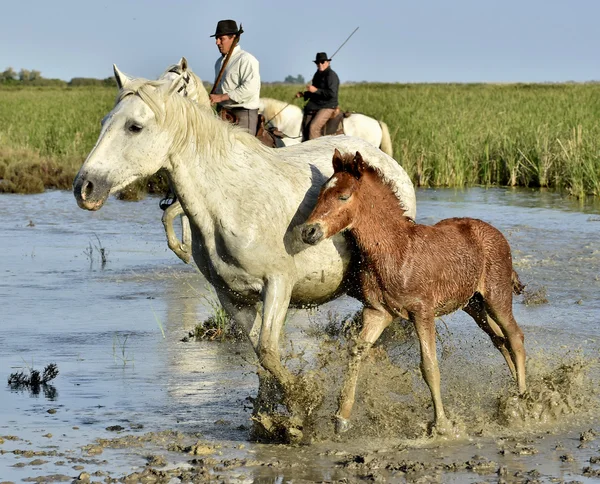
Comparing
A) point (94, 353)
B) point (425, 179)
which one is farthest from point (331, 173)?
point (425, 179)

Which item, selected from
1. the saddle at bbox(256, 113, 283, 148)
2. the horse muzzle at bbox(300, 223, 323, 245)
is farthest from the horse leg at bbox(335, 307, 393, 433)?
the saddle at bbox(256, 113, 283, 148)

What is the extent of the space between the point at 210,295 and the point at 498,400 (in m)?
4.80

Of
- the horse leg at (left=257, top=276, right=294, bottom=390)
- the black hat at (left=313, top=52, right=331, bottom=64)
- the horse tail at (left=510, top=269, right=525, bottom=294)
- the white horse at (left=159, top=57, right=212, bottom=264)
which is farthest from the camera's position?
the black hat at (left=313, top=52, right=331, bottom=64)

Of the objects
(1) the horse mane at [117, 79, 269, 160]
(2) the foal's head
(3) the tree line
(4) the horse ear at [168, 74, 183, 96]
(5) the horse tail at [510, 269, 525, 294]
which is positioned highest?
(3) the tree line

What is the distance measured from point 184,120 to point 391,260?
4.60 ft

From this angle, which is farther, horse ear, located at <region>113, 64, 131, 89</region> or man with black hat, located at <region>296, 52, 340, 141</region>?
man with black hat, located at <region>296, 52, 340, 141</region>

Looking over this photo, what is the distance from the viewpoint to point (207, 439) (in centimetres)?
625

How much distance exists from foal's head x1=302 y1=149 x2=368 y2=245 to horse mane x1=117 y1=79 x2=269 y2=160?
1.97 ft

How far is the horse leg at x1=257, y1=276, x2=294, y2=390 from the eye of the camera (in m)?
5.89

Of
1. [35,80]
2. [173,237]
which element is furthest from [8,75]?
[173,237]

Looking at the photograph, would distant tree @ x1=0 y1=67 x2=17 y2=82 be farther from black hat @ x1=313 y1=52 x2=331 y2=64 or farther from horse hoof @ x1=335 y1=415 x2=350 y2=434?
horse hoof @ x1=335 y1=415 x2=350 y2=434

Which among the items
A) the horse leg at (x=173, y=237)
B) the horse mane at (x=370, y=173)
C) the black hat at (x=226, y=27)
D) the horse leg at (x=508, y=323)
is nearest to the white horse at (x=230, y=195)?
the horse mane at (x=370, y=173)

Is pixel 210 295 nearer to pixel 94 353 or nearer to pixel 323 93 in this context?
pixel 94 353

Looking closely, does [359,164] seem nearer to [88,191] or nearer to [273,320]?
[273,320]
